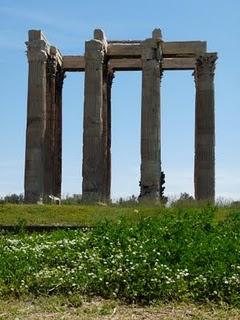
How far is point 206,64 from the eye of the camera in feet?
143

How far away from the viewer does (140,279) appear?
1278 cm

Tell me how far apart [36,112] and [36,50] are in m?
3.55

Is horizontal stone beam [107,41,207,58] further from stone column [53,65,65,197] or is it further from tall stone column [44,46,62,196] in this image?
stone column [53,65,65,197]

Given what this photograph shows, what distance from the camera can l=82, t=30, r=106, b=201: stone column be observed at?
138ft

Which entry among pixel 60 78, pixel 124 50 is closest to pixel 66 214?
pixel 124 50

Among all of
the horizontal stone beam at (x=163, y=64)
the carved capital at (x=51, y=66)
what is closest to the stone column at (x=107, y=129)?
the horizontal stone beam at (x=163, y=64)

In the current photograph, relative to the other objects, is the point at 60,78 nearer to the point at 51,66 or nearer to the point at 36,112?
the point at 51,66

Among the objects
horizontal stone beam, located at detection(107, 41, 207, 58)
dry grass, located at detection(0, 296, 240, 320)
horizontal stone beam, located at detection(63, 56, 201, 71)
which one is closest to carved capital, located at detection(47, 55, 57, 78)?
horizontal stone beam, located at detection(63, 56, 201, 71)

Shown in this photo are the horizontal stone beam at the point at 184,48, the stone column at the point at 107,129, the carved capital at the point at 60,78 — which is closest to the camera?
the horizontal stone beam at the point at 184,48

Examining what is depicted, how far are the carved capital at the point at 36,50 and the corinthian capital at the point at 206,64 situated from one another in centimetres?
889

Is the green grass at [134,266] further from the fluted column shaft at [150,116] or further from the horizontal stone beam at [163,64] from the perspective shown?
the horizontal stone beam at [163,64]

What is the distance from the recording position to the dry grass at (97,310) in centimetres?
1113

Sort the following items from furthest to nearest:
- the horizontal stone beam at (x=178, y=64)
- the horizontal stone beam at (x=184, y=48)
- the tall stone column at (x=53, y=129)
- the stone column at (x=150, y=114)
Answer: the horizontal stone beam at (x=178, y=64) < the tall stone column at (x=53, y=129) < the horizontal stone beam at (x=184, y=48) < the stone column at (x=150, y=114)

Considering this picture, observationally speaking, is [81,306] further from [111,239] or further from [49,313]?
[111,239]
